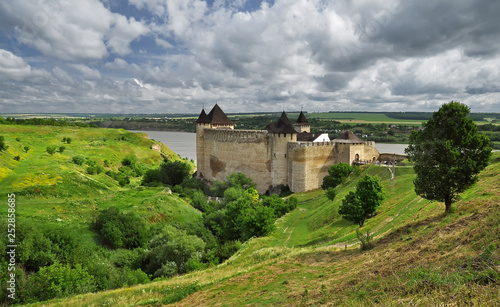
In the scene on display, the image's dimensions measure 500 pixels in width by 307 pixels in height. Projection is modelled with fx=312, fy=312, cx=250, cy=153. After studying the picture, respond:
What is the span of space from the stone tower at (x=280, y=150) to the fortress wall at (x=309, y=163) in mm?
653

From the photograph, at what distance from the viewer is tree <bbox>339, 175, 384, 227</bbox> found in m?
12.2

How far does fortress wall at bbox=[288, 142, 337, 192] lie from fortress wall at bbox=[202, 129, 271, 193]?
2615mm

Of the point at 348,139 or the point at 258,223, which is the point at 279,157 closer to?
the point at 348,139

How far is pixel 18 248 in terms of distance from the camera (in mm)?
9938

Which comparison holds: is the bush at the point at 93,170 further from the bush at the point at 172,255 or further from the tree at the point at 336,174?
the tree at the point at 336,174

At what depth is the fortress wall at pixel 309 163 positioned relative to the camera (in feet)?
81.8

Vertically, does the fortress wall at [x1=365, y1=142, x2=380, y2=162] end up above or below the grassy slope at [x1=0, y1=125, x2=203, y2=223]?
above

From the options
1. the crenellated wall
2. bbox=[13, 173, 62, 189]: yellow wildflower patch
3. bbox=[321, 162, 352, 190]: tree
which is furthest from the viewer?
the crenellated wall

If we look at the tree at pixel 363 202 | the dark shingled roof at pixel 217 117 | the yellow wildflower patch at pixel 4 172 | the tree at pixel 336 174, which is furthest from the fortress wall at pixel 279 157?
the yellow wildflower patch at pixel 4 172

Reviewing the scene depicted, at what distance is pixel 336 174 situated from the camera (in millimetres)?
23766

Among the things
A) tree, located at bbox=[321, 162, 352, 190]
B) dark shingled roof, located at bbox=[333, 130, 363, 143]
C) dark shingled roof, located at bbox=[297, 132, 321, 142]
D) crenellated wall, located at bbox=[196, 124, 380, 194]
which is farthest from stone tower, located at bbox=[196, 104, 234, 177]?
tree, located at bbox=[321, 162, 352, 190]

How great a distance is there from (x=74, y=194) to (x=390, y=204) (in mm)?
17114

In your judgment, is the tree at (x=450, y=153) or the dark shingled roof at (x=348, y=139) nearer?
the tree at (x=450, y=153)

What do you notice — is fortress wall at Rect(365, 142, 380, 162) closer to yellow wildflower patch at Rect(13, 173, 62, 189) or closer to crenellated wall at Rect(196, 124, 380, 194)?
crenellated wall at Rect(196, 124, 380, 194)
